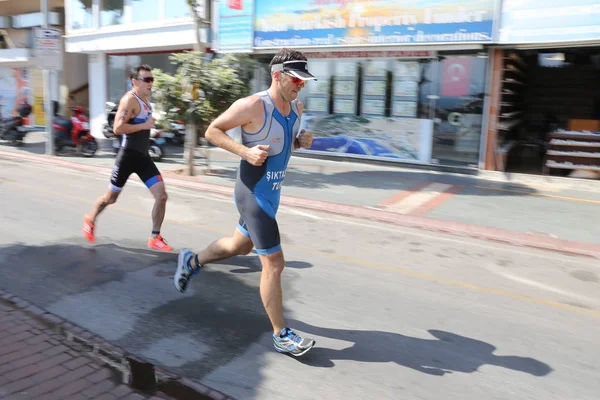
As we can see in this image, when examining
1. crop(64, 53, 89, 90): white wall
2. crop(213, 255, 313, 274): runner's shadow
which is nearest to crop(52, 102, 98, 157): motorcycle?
crop(64, 53, 89, 90): white wall

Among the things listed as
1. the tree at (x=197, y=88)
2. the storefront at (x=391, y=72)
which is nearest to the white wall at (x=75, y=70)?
the storefront at (x=391, y=72)

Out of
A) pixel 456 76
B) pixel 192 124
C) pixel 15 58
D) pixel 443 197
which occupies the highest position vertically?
pixel 15 58

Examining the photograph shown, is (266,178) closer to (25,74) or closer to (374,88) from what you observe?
(374,88)

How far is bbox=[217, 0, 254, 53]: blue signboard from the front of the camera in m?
→ 14.8

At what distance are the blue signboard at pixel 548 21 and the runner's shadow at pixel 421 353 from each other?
28.3 ft

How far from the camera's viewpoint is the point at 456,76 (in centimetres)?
1240

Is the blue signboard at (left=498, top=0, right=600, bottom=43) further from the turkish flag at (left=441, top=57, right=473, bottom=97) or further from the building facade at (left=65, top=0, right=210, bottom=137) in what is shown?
the building facade at (left=65, top=0, right=210, bottom=137)

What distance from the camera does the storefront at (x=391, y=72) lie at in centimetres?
1192

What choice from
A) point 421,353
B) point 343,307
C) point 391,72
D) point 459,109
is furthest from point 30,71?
point 421,353

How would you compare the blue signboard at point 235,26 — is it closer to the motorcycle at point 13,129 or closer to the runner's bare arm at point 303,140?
the motorcycle at point 13,129

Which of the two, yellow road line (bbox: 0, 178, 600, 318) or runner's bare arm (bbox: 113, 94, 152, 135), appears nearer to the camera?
yellow road line (bbox: 0, 178, 600, 318)

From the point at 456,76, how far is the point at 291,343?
33.8ft

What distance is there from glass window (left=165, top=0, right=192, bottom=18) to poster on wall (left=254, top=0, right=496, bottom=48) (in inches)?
108

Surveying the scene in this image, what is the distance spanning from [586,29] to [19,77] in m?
22.9
